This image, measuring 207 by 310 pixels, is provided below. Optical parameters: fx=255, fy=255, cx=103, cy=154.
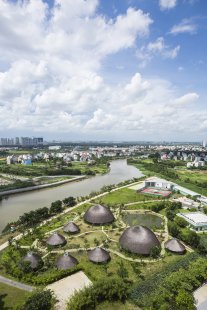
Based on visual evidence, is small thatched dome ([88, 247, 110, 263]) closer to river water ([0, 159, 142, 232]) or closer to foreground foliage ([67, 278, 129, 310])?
foreground foliage ([67, 278, 129, 310])

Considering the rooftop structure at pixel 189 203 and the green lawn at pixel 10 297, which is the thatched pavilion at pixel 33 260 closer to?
the green lawn at pixel 10 297

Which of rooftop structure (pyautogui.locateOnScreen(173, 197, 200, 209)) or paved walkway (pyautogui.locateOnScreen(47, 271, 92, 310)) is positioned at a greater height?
rooftop structure (pyautogui.locateOnScreen(173, 197, 200, 209))

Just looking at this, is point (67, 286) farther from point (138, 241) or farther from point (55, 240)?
point (138, 241)

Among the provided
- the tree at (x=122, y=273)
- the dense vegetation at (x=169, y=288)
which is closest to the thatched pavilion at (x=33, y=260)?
the tree at (x=122, y=273)

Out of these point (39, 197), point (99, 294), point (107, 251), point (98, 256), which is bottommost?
point (39, 197)

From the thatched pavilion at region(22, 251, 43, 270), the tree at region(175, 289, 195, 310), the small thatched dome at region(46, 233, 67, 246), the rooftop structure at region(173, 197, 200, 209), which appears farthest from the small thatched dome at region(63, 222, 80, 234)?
the rooftop structure at region(173, 197, 200, 209)

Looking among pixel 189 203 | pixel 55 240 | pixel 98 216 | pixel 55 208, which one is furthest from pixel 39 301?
pixel 189 203
